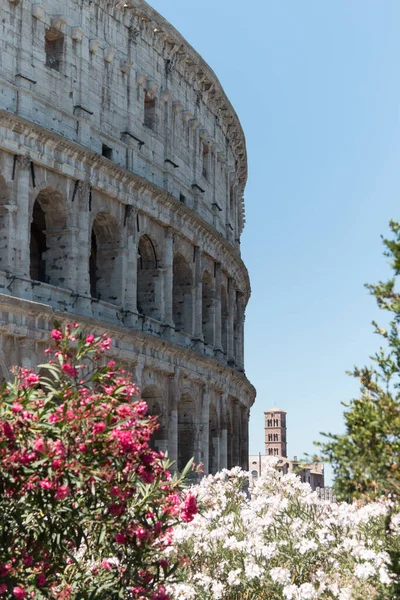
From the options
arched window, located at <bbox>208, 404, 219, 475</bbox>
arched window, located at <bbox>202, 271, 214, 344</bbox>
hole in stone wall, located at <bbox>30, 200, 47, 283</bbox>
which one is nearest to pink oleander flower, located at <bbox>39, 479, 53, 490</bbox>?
hole in stone wall, located at <bbox>30, 200, 47, 283</bbox>

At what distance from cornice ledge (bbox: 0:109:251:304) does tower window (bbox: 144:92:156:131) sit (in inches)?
93.8

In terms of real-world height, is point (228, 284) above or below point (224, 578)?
above

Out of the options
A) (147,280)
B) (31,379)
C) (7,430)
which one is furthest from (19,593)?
(147,280)

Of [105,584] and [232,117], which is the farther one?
[232,117]

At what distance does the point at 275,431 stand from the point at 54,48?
108 metres

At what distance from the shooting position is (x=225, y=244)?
33.9m

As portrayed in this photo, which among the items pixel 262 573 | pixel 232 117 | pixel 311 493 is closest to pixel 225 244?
pixel 232 117

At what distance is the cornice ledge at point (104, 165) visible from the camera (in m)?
22.6

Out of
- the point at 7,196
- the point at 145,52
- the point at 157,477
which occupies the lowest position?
the point at 157,477

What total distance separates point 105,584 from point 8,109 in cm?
1513

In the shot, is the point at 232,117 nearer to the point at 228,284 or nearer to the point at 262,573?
the point at 228,284

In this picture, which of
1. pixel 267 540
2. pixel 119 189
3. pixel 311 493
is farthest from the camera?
pixel 119 189

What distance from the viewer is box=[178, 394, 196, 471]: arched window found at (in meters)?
30.5

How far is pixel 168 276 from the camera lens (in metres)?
Result: 29.1
